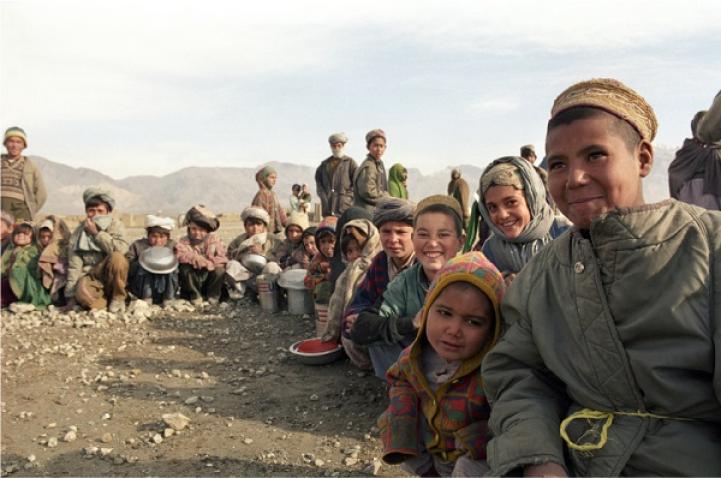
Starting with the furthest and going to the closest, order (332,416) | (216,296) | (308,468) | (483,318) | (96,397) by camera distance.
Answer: (216,296) < (96,397) < (332,416) < (308,468) < (483,318)

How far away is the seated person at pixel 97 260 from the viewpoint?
26.0ft

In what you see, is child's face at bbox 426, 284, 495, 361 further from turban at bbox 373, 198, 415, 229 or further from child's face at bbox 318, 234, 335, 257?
child's face at bbox 318, 234, 335, 257

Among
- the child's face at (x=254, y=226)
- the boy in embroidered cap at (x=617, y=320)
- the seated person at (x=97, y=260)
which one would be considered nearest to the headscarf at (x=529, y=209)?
the boy in embroidered cap at (x=617, y=320)

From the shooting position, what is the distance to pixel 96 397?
486 cm

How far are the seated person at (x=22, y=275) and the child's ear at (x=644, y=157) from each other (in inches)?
333

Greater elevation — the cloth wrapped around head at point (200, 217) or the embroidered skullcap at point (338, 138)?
the embroidered skullcap at point (338, 138)

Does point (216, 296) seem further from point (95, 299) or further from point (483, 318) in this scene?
point (483, 318)

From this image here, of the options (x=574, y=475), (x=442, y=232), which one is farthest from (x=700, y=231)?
(x=442, y=232)

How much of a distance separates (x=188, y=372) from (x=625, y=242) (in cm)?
477

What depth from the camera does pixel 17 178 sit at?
955 cm

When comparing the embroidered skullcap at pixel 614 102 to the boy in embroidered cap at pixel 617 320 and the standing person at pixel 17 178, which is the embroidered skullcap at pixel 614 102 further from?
the standing person at pixel 17 178

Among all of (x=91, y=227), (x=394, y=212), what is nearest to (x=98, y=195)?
(x=91, y=227)

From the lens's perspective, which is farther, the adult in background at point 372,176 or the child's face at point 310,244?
the adult in background at point 372,176

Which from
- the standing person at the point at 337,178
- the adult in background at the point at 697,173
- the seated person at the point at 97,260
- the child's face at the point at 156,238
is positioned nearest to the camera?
the adult in background at the point at 697,173
